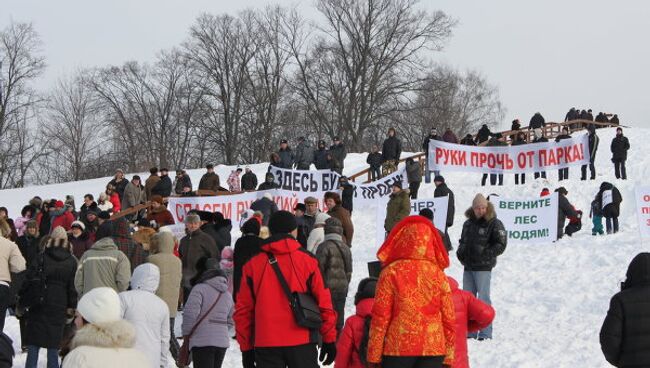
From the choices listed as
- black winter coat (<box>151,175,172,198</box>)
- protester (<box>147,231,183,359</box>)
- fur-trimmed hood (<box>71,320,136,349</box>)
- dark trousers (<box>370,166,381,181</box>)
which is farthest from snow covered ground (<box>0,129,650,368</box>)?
fur-trimmed hood (<box>71,320,136,349</box>)

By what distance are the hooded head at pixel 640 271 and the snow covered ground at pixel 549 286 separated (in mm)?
3860

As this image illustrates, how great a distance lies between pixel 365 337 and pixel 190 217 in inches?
224

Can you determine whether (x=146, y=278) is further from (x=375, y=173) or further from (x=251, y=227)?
(x=375, y=173)

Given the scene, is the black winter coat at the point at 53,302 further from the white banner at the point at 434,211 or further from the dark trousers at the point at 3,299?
the white banner at the point at 434,211

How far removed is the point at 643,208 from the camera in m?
16.3

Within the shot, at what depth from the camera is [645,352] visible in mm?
5789

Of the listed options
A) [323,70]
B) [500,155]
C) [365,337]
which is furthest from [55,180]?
[365,337]

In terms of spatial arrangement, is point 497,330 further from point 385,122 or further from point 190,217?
point 385,122

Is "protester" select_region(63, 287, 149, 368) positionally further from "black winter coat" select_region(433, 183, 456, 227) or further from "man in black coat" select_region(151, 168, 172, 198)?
"man in black coat" select_region(151, 168, 172, 198)

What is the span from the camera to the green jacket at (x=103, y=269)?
9008 millimetres

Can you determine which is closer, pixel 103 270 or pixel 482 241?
pixel 103 270

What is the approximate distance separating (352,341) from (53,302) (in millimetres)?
4698

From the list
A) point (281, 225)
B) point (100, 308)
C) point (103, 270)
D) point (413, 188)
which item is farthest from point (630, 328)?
point (413, 188)

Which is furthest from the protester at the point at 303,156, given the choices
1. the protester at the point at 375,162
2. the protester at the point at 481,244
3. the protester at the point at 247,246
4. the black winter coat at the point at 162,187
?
the protester at the point at 247,246
